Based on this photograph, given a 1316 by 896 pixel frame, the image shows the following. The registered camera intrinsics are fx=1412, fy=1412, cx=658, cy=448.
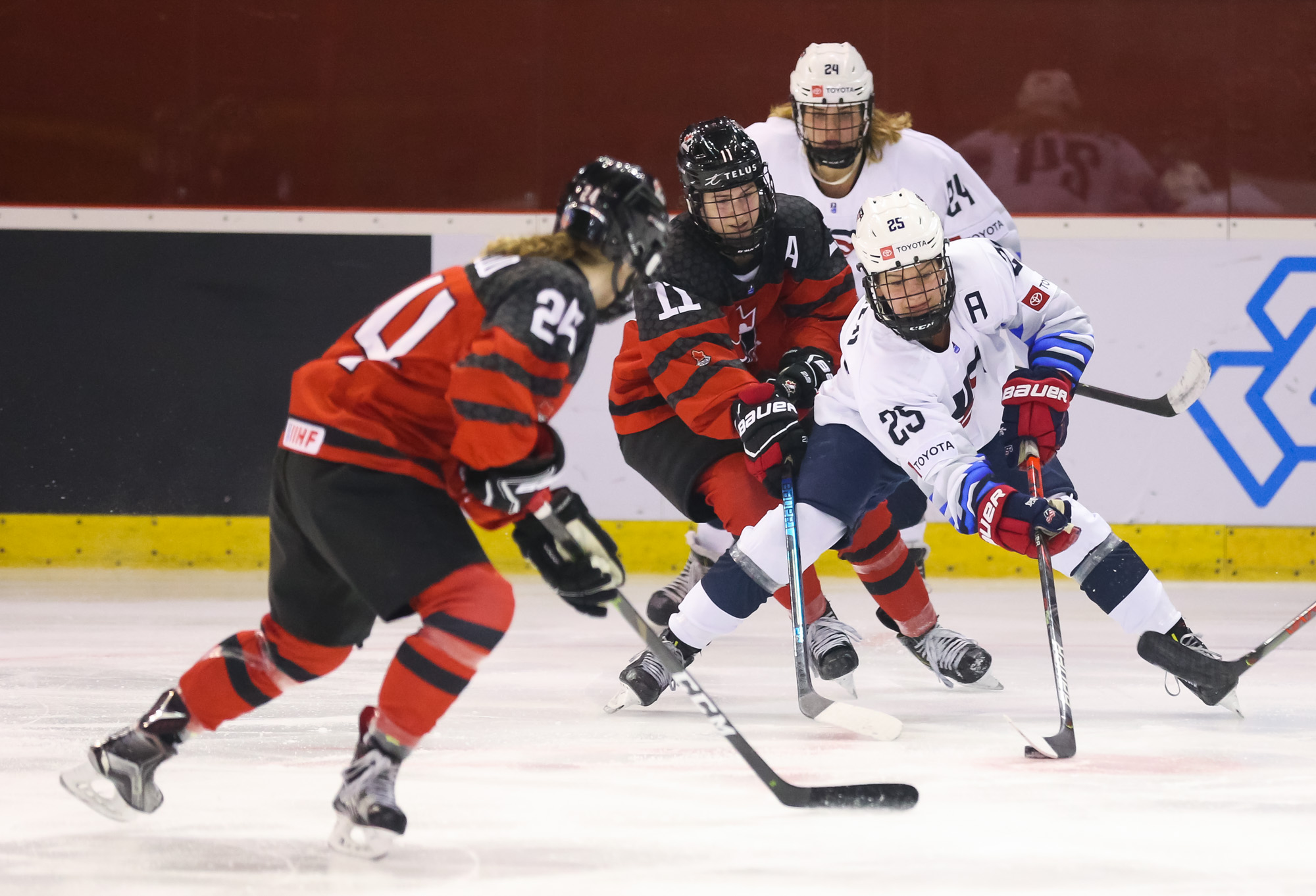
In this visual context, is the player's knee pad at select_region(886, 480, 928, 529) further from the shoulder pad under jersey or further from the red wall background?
the red wall background

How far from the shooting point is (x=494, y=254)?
1.85m

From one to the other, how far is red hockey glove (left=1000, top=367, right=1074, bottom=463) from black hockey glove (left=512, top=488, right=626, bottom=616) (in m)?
1.23

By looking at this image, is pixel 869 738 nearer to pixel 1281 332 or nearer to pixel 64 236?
pixel 1281 332

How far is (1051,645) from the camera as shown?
246 centimetres

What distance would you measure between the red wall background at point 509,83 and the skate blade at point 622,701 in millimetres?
2864

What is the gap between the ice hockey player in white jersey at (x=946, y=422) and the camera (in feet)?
8.11

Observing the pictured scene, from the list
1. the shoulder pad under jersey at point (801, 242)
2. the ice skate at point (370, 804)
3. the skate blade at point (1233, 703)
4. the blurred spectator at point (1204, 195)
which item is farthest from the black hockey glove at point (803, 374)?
the blurred spectator at point (1204, 195)

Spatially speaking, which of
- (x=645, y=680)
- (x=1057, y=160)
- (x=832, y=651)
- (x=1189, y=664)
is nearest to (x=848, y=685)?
(x=832, y=651)

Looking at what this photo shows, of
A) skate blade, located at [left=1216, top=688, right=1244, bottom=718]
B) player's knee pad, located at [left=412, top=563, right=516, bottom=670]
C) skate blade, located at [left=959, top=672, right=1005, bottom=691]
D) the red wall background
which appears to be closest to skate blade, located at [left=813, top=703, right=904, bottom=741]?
skate blade, located at [left=959, top=672, right=1005, bottom=691]

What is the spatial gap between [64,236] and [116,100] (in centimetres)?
59

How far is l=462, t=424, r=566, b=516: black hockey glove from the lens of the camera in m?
1.69

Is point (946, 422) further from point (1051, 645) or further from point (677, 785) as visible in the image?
point (677, 785)

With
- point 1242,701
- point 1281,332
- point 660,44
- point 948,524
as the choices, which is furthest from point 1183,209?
point 1242,701

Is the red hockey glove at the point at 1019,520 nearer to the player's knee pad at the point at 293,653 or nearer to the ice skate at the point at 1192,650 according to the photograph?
the ice skate at the point at 1192,650
